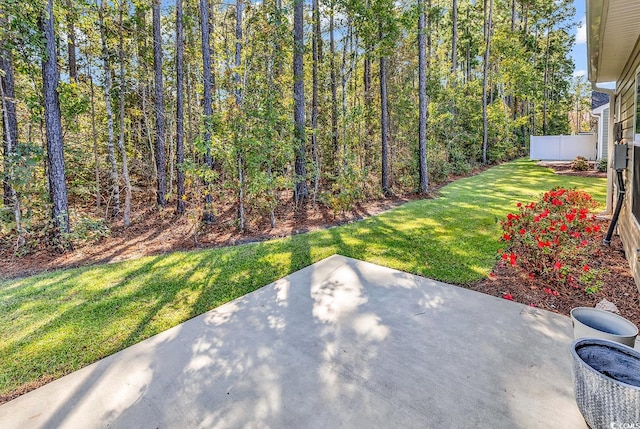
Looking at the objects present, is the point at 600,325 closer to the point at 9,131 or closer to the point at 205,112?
the point at 205,112

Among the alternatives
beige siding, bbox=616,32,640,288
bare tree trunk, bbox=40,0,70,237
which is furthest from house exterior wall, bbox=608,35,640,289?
bare tree trunk, bbox=40,0,70,237

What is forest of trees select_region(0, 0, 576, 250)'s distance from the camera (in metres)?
5.62

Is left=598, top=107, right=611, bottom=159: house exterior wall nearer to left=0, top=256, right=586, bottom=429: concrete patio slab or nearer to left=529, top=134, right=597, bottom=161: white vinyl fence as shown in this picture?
left=529, top=134, right=597, bottom=161: white vinyl fence

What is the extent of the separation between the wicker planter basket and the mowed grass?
6.27 feet

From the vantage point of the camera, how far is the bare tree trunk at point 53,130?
516 centimetres

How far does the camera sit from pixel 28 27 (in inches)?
191

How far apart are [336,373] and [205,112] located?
627 cm

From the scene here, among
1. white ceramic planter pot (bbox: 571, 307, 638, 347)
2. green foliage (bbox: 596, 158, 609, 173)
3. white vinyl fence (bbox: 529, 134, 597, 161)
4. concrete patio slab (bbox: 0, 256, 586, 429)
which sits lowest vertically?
concrete patio slab (bbox: 0, 256, 586, 429)

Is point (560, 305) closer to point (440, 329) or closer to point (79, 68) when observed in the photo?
point (440, 329)

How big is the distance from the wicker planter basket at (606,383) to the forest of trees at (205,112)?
529 centimetres

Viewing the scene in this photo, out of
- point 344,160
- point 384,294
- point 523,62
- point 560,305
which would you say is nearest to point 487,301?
point 560,305

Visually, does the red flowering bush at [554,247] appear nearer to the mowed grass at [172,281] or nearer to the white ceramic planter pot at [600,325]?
the mowed grass at [172,281]

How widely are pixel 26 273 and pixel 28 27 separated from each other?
366 centimetres

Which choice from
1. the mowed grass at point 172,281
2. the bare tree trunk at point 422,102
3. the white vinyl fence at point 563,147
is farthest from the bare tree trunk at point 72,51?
the white vinyl fence at point 563,147
